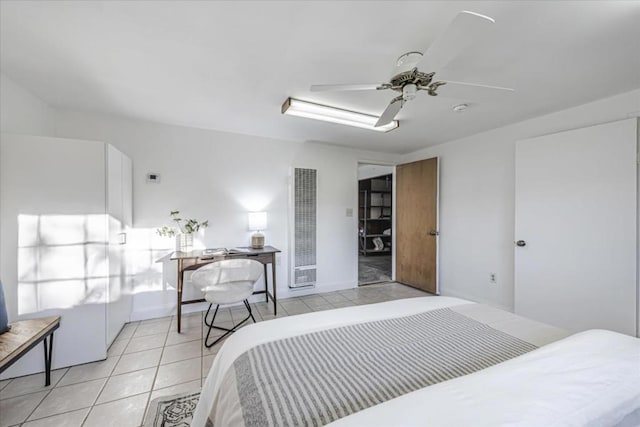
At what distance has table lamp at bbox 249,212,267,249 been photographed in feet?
11.0

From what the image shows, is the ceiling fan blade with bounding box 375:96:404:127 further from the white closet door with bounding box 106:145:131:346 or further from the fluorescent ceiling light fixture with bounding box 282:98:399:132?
the white closet door with bounding box 106:145:131:346

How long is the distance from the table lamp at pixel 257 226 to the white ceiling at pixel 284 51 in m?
1.32

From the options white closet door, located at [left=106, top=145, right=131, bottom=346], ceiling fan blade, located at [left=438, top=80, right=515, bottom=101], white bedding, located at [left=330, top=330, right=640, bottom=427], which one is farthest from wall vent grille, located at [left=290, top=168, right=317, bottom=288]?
white bedding, located at [left=330, top=330, right=640, bottom=427]

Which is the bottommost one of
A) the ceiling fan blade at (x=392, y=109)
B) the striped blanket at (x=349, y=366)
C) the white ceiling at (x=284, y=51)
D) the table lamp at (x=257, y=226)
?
the striped blanket at (x=349, y=366)

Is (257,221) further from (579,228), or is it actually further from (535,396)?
(579,228)

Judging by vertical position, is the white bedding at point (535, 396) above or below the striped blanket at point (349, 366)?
above

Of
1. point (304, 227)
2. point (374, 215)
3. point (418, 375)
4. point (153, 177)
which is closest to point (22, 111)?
point (153, 177)

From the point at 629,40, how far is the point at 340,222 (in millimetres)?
3273

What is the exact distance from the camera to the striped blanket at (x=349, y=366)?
0.77m

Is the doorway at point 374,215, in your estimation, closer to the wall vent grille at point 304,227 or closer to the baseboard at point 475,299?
the baseboard at point 475,299

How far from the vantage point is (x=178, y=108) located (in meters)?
2.61

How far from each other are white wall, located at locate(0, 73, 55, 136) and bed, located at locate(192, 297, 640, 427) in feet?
8.58

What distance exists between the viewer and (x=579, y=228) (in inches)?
96.1

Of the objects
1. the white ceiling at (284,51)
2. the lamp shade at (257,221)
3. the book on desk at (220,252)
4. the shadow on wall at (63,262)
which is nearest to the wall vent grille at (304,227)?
the lamp shade at (257,221)
